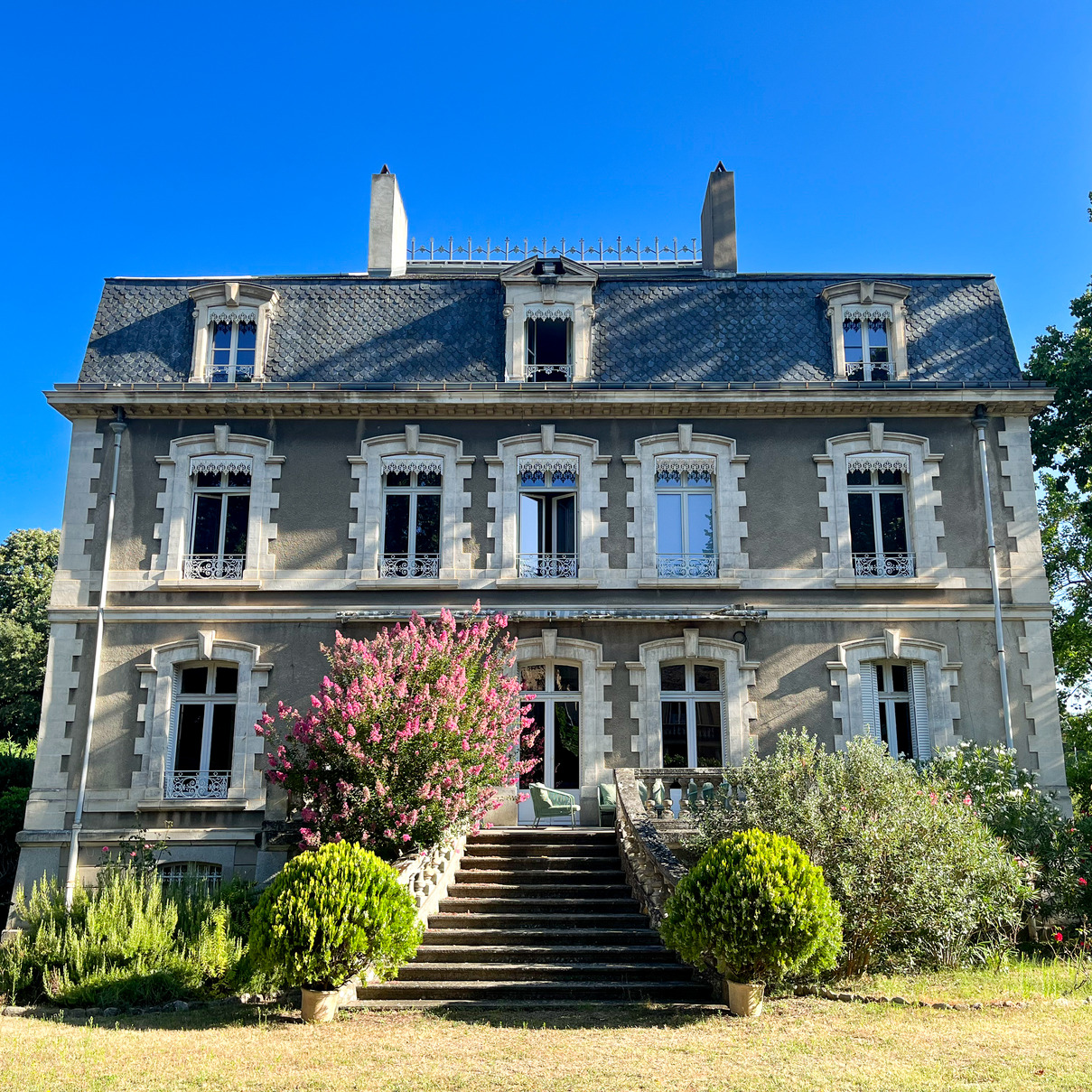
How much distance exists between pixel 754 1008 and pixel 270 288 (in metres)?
13.2

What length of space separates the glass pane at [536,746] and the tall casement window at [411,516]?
2546 millimetres

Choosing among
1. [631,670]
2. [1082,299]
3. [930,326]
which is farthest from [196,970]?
[1082,299]

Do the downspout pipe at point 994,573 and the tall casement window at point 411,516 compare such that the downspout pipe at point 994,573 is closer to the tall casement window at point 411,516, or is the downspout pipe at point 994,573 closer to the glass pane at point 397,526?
the tall casement window at point 411,516

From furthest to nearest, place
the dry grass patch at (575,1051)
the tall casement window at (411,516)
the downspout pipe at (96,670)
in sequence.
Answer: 1. the tall casement window at (411,516)
2. the downspout pipe at (96,670)
3. the dry grass patch at (575,1051)

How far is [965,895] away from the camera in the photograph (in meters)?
11.0

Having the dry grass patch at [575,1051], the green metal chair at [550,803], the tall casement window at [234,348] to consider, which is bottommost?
the dry grass patch at [575,1051]

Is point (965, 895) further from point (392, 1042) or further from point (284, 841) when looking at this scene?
point (284, 841)

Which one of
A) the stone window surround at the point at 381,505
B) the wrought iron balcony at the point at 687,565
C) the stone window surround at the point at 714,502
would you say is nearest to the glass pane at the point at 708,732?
the stone window surround at the point at 714,502

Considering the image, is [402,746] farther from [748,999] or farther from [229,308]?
[229,308]

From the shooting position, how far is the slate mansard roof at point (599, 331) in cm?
1678

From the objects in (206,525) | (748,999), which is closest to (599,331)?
(206,525)

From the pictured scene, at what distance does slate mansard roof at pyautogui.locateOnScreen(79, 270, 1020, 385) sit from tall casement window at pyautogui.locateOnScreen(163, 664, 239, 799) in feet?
15.6

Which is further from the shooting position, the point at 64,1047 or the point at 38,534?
the point at 38,534

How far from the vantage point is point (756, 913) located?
8680mm
